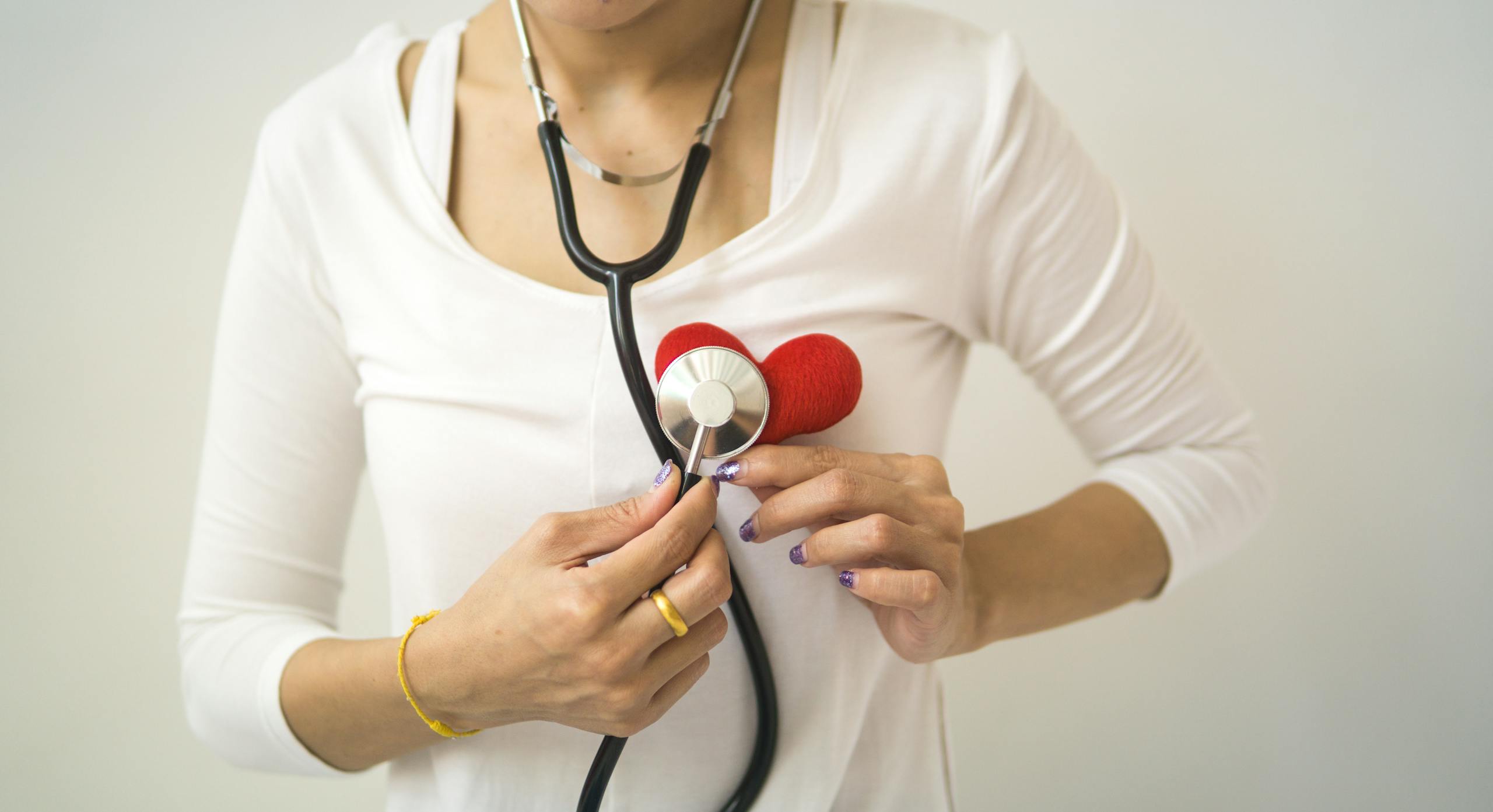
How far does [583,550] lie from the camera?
53cm

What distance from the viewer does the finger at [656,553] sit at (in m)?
0.50

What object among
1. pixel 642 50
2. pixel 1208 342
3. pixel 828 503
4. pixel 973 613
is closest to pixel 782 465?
pixel 828 503

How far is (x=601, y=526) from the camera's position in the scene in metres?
0.53

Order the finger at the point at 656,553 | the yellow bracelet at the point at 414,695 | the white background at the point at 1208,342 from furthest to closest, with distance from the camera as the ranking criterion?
the white background at the point at 1208,342 < the yellow bracelet at the point at 414,695 < the finger at the point at 656,553

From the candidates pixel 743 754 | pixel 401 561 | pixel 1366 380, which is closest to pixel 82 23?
pixel 401 561

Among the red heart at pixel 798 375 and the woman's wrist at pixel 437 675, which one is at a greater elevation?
the red heart at pixel 798 375

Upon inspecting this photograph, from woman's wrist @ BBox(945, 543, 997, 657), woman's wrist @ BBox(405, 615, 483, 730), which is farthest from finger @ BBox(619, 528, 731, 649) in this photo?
woman's wrist @ BBox(945, 543, 997, 657)

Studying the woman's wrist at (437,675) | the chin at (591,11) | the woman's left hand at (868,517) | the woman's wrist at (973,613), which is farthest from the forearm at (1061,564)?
the chin at (591,11)

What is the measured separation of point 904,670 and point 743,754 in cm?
15

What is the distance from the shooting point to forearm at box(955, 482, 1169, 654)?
27.9 inches

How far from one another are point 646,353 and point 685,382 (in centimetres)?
12

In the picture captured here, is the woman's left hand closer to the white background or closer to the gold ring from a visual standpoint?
the gold ring

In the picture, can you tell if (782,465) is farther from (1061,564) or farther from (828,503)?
(1061,564)

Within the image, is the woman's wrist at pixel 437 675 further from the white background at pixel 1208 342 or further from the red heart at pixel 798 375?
the white background at pixel 1208 342
